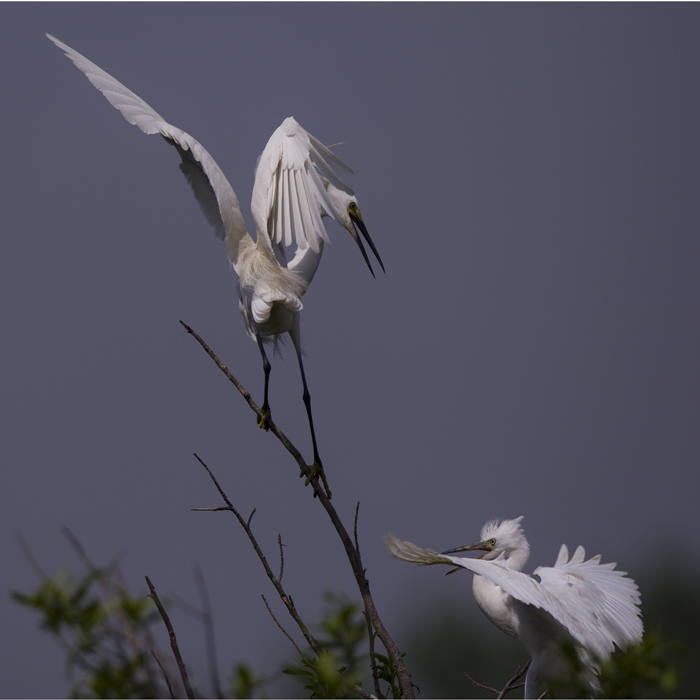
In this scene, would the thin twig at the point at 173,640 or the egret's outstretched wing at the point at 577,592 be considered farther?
the egret's outstretched wing at the point at 577,592

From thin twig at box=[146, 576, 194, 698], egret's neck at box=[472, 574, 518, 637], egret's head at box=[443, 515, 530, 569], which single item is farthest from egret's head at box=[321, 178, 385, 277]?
thin twig at box=[146, 576, 194, 698]

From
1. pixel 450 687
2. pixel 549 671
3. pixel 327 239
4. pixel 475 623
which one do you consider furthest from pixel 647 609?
pixel 327 239

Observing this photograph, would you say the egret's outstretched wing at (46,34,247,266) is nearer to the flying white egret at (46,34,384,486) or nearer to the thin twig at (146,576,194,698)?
the flying white egret at (46,34,384,486)

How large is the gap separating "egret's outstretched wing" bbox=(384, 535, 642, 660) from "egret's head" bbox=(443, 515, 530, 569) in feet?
1.28

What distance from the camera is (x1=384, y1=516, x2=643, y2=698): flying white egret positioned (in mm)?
2127

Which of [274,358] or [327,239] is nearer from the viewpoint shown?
[327,239]

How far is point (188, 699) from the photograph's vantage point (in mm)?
1227

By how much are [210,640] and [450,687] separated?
1157 centimetres

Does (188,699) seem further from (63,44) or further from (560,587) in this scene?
(63,44)

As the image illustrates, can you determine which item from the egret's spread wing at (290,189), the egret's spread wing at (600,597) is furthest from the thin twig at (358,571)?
the egret's spread wing at (600,597)

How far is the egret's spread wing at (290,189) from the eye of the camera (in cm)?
266

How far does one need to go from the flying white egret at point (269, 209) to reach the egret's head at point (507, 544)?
891 mm

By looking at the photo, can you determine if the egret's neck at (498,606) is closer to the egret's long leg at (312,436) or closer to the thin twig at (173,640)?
the egret's long leg at (312,436)

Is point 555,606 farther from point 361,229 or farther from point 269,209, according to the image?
point 361,229
